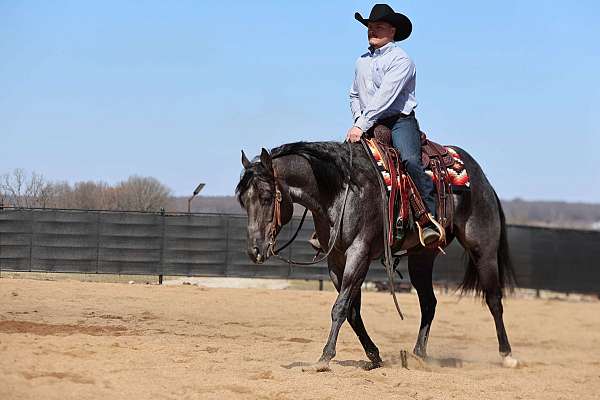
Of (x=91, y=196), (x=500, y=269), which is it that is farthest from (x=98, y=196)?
(x=500, y=269)

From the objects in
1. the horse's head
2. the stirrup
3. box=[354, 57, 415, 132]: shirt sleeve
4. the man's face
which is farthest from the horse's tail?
the horse's head

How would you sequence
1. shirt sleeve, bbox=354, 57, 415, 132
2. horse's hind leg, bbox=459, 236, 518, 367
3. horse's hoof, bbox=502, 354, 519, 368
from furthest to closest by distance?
horse's hind leg, bbox=459, 236, 518, 367 → horse's hoof, bbox=502, 354, 519, 368 → shirt sleeve, bbox=354, 57, 415, 132

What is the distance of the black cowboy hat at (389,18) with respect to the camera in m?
8.42

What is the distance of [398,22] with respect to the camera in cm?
848

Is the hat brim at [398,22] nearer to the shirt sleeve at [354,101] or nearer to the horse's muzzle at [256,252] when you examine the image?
the shirt sleeve at [354,101]

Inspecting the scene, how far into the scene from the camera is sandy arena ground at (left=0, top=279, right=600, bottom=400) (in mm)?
6117

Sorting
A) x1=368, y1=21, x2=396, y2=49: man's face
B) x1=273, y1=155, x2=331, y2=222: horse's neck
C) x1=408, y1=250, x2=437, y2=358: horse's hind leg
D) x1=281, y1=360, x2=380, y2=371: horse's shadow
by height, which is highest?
x1=368, y1=21, x2=396, y2=49: man's face

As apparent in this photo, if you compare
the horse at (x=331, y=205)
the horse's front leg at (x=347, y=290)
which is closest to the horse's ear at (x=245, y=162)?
the horse at (x=331, y=205)

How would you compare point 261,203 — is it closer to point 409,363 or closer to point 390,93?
point 390,93

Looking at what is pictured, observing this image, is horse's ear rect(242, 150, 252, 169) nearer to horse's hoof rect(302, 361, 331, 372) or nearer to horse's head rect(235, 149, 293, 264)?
horse's head rect(235, 149, 293, 264)

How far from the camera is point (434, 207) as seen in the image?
8.38m

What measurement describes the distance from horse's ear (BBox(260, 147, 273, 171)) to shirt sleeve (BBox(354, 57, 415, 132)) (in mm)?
1314

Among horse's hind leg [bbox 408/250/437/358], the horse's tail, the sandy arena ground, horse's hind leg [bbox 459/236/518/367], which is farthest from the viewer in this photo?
the horse's tail

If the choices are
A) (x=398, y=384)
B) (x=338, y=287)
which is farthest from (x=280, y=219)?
(x=398, y=384)
